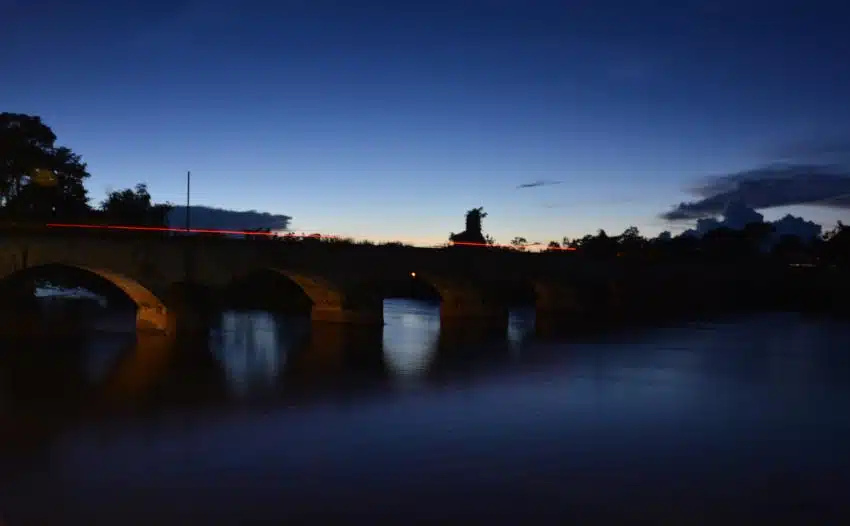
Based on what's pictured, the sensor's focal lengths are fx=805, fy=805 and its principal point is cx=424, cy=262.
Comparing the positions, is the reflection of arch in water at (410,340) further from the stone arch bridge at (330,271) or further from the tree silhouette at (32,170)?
the tree silhouette at (32,170)

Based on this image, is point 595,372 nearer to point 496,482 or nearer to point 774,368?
point 774,368

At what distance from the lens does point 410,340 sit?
39562 millimetres

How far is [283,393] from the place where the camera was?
22.5 meters

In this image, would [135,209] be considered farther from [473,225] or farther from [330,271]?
[473,225]

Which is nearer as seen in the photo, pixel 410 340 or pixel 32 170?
pixel 410 340

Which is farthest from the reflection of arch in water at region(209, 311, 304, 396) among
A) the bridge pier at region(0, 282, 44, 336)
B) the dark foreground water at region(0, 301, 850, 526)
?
the bridge pier at region(0, 282, 44, 336)

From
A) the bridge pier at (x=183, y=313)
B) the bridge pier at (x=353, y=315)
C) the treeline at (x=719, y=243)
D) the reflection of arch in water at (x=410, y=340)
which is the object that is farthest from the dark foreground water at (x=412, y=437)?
the treeline at (x=719, y=243)

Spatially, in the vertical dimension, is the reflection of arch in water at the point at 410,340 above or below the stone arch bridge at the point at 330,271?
below

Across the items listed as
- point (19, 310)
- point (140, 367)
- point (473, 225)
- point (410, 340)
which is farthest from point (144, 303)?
point (473, 225)

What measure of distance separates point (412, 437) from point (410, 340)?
22708 mm

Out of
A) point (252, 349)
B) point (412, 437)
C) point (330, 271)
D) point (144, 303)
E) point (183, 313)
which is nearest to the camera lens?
point (412, 437)

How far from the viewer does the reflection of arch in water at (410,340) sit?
2875 cm

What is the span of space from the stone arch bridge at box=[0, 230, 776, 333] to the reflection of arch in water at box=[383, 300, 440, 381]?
96.5 inches

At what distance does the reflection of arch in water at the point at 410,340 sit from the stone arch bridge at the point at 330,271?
2.45 m
